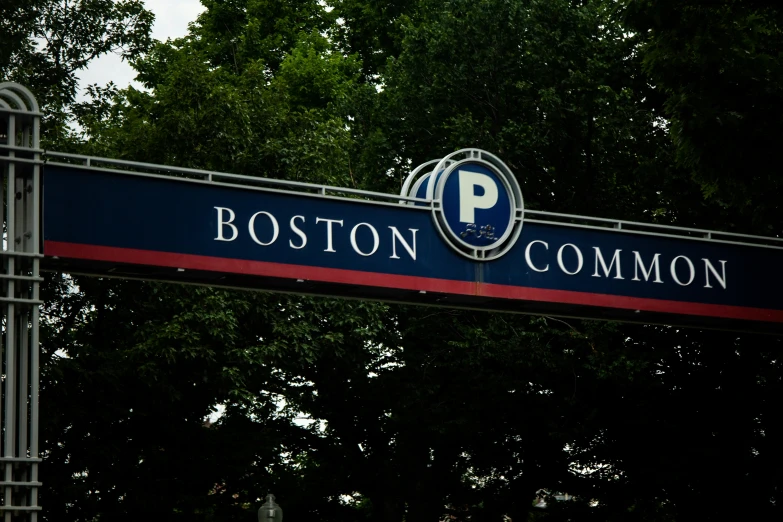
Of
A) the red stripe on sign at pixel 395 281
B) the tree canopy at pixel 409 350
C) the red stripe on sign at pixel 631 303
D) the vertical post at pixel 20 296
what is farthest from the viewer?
the tree canopy at pixel 409 350

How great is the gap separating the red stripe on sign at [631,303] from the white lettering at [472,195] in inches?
24.5

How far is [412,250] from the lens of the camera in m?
9.55

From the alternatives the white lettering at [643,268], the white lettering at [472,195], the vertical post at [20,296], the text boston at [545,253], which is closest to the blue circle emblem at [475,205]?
the white lettering at [472,195]

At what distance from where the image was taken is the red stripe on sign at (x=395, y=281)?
8516 mm

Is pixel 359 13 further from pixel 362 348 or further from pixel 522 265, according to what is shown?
pixel 522 265

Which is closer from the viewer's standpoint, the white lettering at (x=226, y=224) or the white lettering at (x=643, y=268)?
the white lettering at (x=226, y=224)

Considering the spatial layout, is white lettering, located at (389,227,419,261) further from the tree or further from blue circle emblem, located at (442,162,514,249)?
the tree

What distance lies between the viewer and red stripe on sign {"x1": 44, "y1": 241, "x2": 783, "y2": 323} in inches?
335

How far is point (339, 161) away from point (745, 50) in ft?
30.3

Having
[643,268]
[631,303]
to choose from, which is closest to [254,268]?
[631,303]

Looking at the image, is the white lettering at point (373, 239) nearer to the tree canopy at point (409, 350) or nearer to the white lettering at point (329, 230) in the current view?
the white lettering at point (329, 230)

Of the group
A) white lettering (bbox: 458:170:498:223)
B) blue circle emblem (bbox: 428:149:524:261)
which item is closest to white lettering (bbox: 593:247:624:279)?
blue circle emblem (bbox: 428:149:524:261)

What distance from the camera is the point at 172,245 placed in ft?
→ 28.8

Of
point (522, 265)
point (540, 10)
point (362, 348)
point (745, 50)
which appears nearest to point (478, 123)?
point (540, 10)
